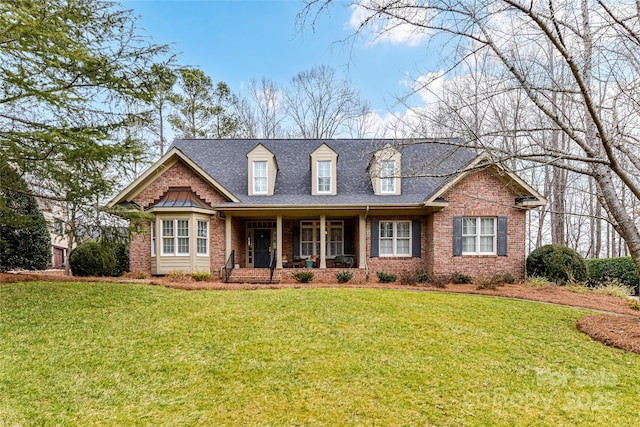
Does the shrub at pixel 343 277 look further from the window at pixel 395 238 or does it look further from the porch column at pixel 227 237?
the porch column at pixel 227 237

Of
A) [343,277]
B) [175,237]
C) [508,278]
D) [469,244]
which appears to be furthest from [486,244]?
[175,237]

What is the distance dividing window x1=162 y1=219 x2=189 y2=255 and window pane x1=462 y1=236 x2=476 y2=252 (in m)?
10.7

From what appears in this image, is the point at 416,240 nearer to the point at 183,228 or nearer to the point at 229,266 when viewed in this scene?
the point at 229,266

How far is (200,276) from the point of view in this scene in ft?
41.6

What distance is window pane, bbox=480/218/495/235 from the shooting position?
1375 centimetres

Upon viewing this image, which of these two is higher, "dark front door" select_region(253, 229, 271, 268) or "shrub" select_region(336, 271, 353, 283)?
"dark front door" select_region(253, 229, 271, 268)

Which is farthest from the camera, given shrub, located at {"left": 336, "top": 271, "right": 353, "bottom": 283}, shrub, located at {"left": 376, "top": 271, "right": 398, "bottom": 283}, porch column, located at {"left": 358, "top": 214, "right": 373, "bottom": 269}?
porch column, located at {"left": 358, "top": 214, "right": 373, "bottom": 269}

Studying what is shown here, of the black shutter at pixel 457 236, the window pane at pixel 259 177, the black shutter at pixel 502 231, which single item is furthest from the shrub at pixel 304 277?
the black shutter at pixel 502 231

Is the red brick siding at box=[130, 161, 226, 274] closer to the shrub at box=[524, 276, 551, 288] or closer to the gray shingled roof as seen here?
the gray shingled roof

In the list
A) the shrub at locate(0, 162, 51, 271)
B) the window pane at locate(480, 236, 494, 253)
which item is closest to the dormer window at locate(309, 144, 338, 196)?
the window pane at locate(480, 236, 494, 253)

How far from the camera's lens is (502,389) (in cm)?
435

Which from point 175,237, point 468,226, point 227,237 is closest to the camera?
point 175,237

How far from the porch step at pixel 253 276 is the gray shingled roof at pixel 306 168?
105 inches

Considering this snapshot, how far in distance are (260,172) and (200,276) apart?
500cm
